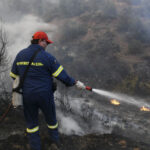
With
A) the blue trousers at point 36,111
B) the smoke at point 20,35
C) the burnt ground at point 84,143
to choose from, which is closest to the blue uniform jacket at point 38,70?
the blue trousers at point 36,111

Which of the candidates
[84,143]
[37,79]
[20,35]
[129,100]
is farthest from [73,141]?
[20,35]

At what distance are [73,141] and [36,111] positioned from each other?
42.3 inches

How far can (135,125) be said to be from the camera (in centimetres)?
386

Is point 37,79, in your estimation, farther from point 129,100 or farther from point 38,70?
point 129,100

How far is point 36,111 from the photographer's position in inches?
103

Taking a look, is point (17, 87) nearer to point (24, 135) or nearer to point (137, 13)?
point (24, 135)

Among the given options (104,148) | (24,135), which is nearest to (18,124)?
(24,135)

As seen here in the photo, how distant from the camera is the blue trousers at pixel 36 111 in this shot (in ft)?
7.95

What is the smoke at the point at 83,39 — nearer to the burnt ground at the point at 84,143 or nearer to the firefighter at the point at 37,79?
the burnt ground at the point at 84,143

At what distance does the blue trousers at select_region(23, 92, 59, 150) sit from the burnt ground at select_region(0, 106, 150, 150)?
38 cm

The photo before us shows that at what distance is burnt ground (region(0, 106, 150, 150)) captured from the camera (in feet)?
9.55

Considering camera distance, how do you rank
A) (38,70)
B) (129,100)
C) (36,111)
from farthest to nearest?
(129,100), (36,111), (38,70)

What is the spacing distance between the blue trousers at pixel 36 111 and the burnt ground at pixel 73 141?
376 mm

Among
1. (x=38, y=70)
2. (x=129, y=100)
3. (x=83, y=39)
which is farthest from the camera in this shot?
(x=83, y=39)
